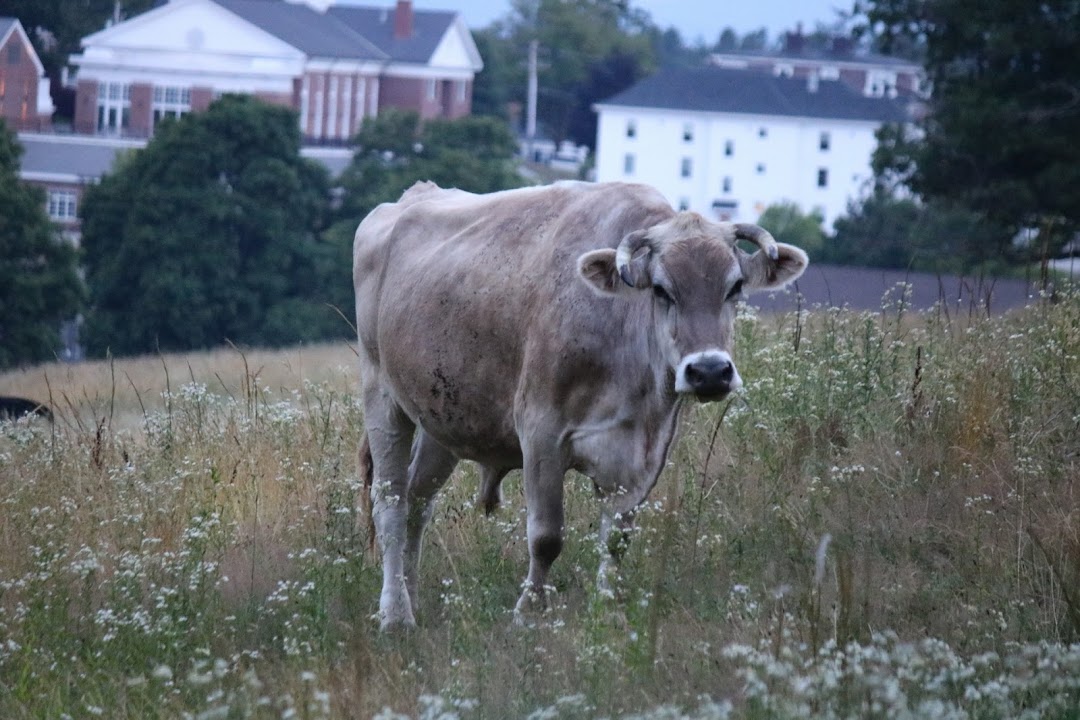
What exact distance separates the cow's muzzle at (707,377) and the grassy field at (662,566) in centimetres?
33

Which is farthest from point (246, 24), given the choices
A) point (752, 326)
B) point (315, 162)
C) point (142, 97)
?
point (752, 326)

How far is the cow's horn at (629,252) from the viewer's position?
22.5 ft

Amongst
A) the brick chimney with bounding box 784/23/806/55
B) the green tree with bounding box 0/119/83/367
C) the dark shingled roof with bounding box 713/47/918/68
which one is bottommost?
the green tree with bounding box 0/119/83/367

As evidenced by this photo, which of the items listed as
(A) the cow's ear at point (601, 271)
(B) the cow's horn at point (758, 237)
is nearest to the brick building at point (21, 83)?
(B) the cow's horn at point (758, 237)

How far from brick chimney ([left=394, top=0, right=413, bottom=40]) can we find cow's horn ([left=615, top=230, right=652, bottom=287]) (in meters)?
120

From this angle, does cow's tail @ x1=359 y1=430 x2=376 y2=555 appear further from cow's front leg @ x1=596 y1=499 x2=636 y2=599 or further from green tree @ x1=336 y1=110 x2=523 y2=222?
green tree @ x1=336 y1=110 x2=523 y2=222

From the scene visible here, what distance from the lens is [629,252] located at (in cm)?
699

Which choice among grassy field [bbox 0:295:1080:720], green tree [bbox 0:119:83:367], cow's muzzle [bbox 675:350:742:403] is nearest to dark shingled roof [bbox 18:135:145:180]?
green tree [bbox 0:119:83:367]

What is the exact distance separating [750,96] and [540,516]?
118 meters

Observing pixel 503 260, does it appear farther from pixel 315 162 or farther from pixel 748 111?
pixel 748 111

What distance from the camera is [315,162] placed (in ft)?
225

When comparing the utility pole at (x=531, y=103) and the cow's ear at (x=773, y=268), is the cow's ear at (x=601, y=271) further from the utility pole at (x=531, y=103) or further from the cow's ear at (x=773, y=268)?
the utility pole at (x=531, y=103)


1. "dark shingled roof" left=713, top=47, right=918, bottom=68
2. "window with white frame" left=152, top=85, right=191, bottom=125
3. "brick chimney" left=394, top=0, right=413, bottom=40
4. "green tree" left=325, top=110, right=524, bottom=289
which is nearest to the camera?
"green tree" left=325, top=110, right=524, bottom=289

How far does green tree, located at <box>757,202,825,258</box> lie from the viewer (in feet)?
251
